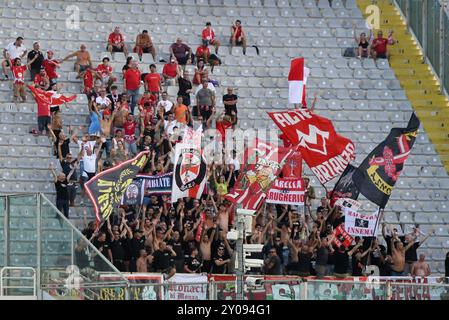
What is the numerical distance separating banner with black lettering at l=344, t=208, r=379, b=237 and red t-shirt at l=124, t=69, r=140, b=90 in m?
6.49

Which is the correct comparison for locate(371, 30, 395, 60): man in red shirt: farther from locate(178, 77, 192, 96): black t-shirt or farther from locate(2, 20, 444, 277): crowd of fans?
locate(178, 77, 192, 96): black t-shirt

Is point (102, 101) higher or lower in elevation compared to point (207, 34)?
lower

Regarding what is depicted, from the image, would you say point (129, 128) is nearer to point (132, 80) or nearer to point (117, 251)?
point (132, 80)

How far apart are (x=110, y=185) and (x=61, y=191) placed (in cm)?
206

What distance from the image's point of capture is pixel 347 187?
117ft

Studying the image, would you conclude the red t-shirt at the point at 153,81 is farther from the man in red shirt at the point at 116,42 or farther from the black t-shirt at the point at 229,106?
the man in red shirt at the point at 116,42

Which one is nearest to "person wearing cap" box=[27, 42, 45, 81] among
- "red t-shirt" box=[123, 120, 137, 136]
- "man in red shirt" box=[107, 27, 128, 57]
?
"man in red shirt" box=[107, 27, 128, 57]

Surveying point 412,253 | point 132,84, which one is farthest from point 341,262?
point 132,84

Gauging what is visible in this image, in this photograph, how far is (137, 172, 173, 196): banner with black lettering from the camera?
116ft

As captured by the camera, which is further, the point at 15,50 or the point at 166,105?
the point at 15,50

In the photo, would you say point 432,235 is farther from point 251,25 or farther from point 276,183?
point 251,25

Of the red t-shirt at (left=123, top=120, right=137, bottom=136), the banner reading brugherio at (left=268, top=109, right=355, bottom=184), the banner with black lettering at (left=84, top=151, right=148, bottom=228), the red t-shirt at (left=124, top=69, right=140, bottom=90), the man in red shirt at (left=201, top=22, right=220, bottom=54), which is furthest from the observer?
the man in red shirt at (left=201, top=22, right=220, bottom=54)
